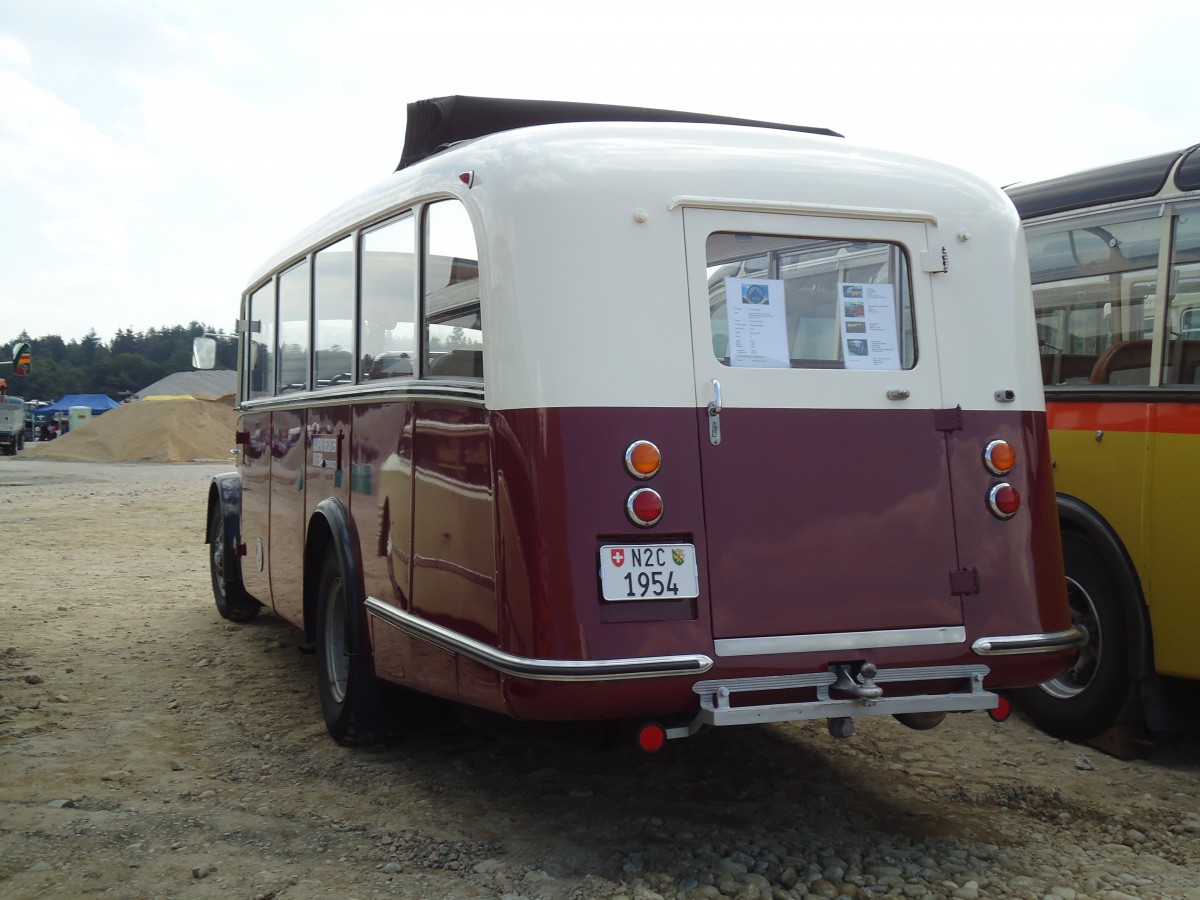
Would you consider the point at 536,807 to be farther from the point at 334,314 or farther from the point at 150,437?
the point at 150,437

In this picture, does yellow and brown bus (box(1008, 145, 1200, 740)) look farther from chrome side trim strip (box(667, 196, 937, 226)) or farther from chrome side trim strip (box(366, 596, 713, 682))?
chrome side trim strip (box(366, 596, 713, 682))

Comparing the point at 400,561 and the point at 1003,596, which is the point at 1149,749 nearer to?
the point at 1003,596

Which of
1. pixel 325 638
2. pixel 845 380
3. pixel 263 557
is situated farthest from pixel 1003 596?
pixel 263 557

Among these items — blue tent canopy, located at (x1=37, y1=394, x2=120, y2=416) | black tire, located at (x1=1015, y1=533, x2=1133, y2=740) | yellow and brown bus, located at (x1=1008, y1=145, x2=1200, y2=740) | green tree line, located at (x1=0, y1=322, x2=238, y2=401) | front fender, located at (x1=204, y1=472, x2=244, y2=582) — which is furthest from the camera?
green tree line, located at (x1=0, y1=322, x2=238, y2=401)

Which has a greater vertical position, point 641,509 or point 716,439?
point 716,439

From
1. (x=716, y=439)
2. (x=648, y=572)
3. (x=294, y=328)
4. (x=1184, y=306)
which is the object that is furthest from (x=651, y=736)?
(x=294, y=328)

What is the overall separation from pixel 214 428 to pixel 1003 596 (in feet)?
147

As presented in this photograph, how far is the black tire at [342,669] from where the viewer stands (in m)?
5.45

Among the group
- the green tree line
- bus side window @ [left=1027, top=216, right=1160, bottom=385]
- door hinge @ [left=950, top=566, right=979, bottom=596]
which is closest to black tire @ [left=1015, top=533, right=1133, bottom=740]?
bus side window @ [left=1027, top=216, right=1160, bottom=385]

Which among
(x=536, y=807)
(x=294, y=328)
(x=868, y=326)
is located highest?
(x=294, y=328)

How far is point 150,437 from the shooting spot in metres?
43.5

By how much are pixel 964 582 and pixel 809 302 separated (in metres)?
1.13

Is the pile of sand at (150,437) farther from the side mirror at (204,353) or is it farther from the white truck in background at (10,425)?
the side mirror at (204,353)

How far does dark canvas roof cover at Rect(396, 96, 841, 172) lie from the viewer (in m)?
5.82
